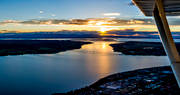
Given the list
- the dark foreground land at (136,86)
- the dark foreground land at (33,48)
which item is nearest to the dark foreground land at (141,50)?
the dark foreground land at (33,48)

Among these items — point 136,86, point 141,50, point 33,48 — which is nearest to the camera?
point 136,86

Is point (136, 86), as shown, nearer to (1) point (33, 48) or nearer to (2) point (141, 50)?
(2) point (141, 50)

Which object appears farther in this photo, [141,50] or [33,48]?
[33,48]

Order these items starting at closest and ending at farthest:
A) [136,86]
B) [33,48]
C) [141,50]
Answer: [136,86], [141,50], [33,48]

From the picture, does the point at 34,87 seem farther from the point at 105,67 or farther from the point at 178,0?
the point at 178,0

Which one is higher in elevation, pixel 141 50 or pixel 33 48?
pixel 33 48

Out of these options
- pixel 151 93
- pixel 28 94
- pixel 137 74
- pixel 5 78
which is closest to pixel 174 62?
pixel 151 93

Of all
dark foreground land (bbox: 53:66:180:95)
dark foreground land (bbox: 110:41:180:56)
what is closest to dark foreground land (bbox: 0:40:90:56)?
dark foreground land (bbox: 110:41:180:56)

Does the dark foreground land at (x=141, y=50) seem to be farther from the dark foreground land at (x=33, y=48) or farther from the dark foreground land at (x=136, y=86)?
the dark foreground land at (x=136, y=86)

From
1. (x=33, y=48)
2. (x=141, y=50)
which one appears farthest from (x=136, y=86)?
(x=33, y=48)
